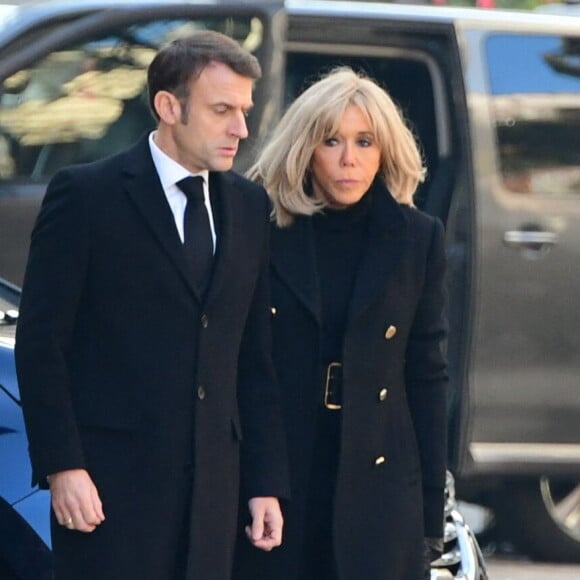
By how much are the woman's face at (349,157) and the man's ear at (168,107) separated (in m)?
0.48

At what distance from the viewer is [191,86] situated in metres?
3.34

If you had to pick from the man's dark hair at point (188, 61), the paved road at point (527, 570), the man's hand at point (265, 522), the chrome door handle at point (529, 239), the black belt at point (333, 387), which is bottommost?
the paved road at point (527, 570)

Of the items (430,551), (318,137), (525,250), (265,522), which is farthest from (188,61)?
(525,250)

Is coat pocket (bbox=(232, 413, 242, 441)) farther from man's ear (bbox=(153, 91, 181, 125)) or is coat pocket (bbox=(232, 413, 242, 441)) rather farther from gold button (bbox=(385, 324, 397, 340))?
A: man's ear (bbox=(153, 91, 181, 125))

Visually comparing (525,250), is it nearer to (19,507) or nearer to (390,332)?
(390,332)

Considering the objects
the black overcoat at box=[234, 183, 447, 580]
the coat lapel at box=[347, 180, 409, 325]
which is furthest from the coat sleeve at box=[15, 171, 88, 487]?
the coat lapel at box=[347, 180, 409, 325]

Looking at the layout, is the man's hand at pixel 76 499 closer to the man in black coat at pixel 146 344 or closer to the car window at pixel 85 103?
the man in black coat at pixel 146 344

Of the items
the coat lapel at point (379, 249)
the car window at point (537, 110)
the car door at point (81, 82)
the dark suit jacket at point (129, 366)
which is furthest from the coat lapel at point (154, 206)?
the car window at point (537, 110)

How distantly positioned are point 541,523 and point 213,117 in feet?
12.2

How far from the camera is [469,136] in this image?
6.11m

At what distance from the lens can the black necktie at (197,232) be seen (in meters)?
3.38

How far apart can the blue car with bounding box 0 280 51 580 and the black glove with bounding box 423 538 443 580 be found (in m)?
0.79

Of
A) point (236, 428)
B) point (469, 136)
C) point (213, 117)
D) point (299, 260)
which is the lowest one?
point (236, 428)

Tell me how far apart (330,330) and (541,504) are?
10.4 feet
